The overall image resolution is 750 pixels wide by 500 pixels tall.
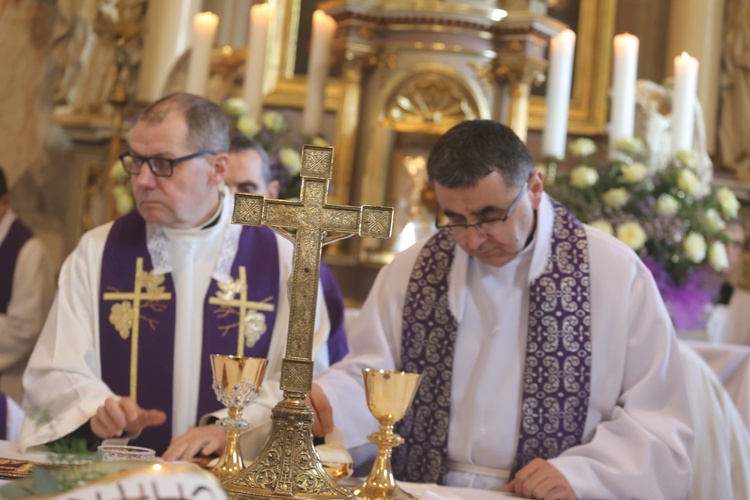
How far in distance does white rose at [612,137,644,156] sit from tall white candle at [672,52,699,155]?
0.22 metres

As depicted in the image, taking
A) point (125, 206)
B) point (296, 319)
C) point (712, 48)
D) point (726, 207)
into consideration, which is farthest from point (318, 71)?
point (296, 319)

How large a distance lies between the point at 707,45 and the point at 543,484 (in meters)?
5.31

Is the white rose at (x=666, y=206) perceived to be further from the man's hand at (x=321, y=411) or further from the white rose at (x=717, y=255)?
the man's hand at (x=321, y=411)

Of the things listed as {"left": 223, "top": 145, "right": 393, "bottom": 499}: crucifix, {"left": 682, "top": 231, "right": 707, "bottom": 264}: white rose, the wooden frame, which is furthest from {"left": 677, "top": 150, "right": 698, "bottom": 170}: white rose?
{"left": 223, "top": 145, "right": 393, "bottom": 499}: crucifix

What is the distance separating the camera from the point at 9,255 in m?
6.33

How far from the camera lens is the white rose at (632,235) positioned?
5.11 meters

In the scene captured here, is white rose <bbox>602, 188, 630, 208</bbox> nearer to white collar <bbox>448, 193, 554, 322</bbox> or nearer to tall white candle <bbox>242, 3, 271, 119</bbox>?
white collar <bbox>448, 193, 554, 322</bbox>

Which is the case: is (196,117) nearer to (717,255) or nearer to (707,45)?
(717,255)

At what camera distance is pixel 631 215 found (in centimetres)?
536

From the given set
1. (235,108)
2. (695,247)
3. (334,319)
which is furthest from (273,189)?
(695,247)

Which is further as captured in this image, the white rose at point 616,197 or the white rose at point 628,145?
the white rose at point 628,145

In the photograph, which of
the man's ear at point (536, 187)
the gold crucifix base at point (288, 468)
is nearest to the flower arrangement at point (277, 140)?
the man's ear at point (536, 187)

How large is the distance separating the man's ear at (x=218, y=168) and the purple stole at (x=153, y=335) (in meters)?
0.31

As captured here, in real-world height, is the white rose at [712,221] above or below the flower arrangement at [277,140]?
below
